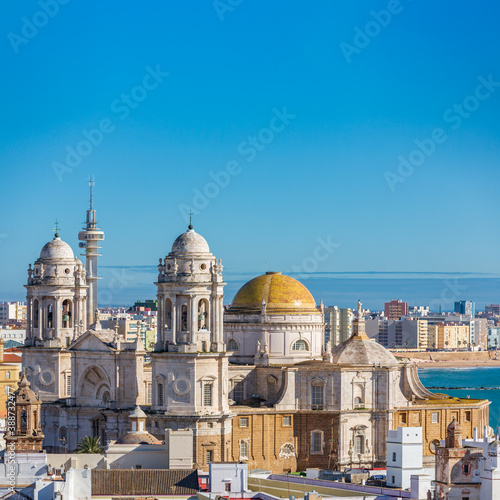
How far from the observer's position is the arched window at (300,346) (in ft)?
266

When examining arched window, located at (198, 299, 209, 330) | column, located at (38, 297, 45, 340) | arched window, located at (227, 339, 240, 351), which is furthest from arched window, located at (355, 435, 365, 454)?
column, located at (38, 297, 45, 340)

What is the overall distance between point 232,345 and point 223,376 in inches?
356

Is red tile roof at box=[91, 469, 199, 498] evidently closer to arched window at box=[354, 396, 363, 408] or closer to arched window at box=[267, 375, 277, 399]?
arched window at box=[354, 396, 363, 408]

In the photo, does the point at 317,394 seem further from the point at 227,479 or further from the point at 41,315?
the point at 227,479

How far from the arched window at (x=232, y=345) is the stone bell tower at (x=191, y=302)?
8.65 meters

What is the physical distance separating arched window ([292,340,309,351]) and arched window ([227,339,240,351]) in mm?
2933

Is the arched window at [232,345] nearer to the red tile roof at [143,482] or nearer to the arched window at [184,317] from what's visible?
the arched window at [184,317]

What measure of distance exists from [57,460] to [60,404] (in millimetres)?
14681

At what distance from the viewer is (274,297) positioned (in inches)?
3201

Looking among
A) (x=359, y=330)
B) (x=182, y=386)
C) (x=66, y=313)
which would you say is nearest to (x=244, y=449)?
(x=182, y=386)

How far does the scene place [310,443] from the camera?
7581cm

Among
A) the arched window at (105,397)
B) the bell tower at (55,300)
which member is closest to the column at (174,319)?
the arched window at (105,397)

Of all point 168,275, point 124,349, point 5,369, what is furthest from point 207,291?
point 5,369

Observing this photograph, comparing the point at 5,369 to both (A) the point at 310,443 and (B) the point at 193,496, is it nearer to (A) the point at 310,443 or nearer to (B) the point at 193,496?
(A) the point at 310,443
